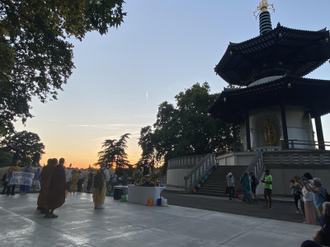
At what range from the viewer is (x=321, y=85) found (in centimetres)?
1730

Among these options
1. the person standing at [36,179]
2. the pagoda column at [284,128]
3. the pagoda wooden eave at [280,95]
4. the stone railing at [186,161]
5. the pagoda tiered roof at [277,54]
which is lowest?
the person standing at [36,179]

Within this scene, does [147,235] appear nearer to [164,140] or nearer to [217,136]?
[164,140]

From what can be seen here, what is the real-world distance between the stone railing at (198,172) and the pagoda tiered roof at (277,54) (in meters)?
10.2

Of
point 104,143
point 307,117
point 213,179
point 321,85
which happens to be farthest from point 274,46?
point 104,143

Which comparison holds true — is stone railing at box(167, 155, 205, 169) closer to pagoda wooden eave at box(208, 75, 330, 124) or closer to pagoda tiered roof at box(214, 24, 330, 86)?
pagoda wooden eave at box(208, 75, 330, 124)

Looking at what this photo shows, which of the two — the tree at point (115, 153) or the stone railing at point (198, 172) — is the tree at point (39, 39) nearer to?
the stone railing at point (198, 172)

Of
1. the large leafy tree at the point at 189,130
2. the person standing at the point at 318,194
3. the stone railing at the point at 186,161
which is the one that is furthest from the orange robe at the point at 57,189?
the large leafy tree at the point at 189,130

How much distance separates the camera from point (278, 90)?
60.0 feet

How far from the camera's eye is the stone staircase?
15.5 m

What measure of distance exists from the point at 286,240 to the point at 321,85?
17.4 metres

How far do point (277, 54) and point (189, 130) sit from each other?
12.3m

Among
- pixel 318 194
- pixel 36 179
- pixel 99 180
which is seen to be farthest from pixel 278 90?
pixel 36 179

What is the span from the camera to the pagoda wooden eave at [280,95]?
1725cm

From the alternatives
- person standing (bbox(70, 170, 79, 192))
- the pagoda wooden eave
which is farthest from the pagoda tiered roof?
person standing (bbox(70, 170, 79, 192))
